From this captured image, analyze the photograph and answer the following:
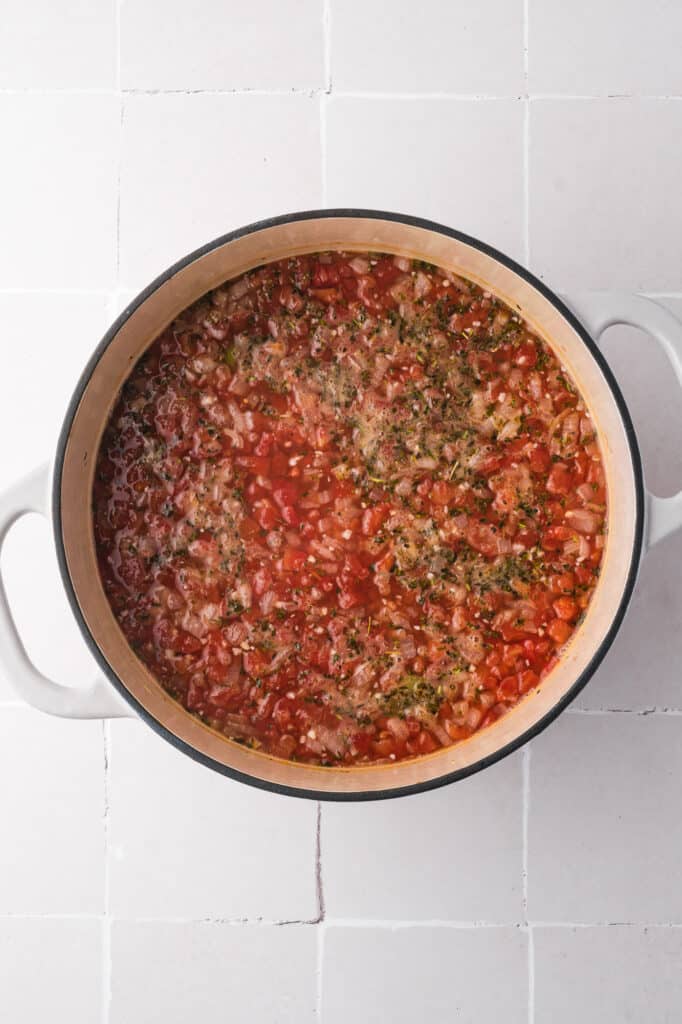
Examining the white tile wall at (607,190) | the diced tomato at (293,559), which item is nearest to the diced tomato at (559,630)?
the diced tomato at (293,559)

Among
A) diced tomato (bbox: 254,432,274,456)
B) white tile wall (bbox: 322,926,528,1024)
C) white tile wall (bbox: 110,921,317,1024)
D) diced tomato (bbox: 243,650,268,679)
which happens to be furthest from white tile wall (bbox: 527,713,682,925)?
diced tomato (bbox: 254,432,274,456)

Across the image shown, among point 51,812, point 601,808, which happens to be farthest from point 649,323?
point 51,812

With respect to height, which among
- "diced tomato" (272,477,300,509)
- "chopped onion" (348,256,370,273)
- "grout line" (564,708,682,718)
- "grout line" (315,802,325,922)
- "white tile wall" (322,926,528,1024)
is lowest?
"white tile wall" (322,926,528,1024)

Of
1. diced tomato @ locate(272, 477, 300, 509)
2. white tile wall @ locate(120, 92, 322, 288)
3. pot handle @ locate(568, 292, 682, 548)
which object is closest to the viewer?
pot handle @ locate(568, 292, 682, 548)

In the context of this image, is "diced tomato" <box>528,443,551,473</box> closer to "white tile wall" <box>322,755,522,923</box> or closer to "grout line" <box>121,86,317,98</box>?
"white tile wall" <box>322,755,522,923</box>

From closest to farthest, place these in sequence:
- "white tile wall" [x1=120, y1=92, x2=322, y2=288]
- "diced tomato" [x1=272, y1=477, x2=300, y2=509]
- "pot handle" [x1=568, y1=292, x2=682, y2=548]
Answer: "pot handle" [x1=568, y1=292, x2=682, y2=548] → "diced tomato" [x1=272, y1=477, x2=300, y2=509] → "white tile wall" [x1=120, y1=92, x2=322, y2=288]
